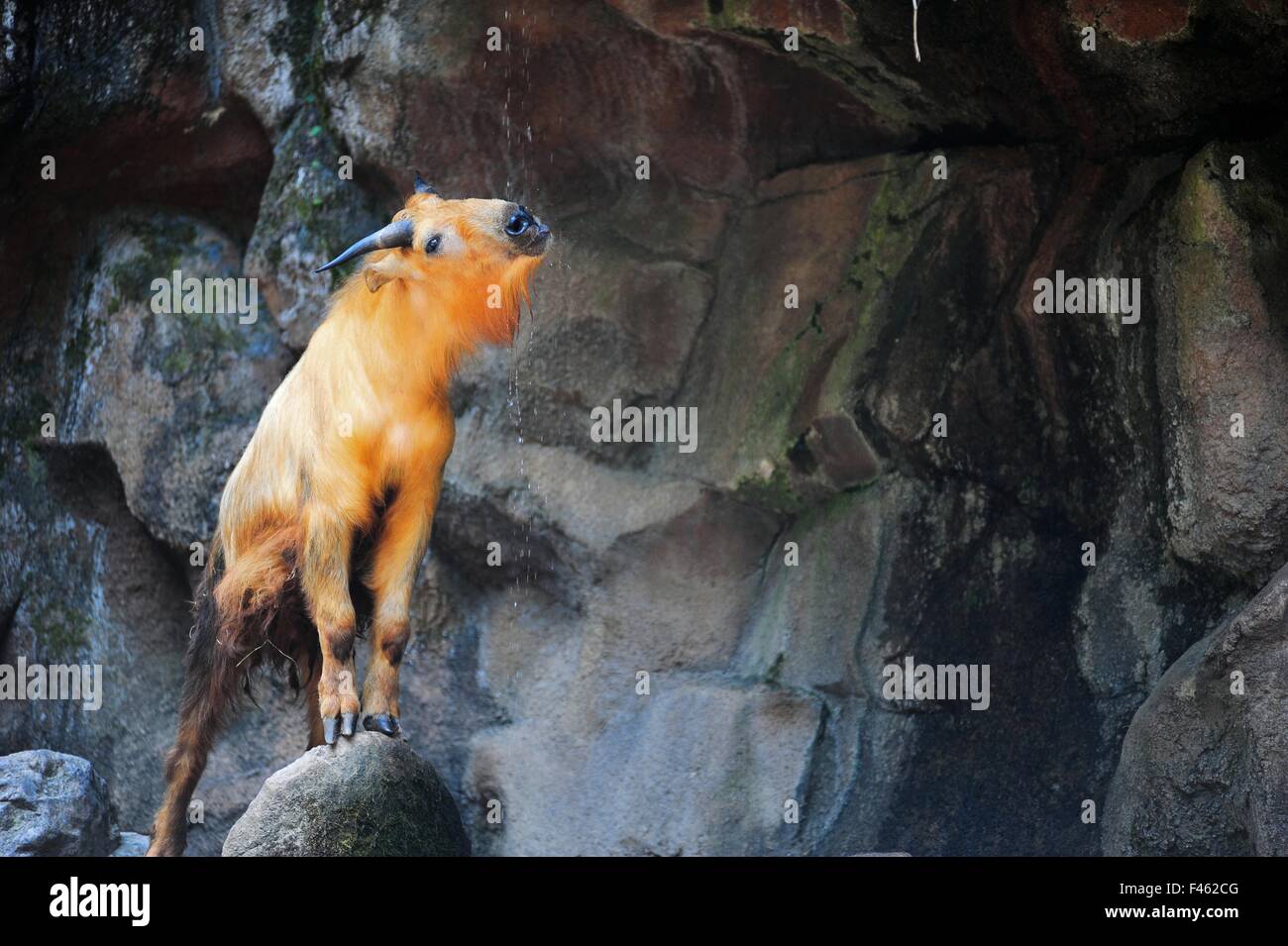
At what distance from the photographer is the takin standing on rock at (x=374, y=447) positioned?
19.3 feet

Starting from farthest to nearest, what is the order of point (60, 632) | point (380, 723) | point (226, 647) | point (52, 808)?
1. point (60, 632)
2. point (52, 808)
3. point (226, 647)
4. point (380, 723)

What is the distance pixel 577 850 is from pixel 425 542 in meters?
1.71

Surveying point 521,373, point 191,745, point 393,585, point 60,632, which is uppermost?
point 521,373

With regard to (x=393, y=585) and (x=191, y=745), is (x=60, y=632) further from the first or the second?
(x=393, y=585)

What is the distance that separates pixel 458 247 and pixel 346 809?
190 centimetres

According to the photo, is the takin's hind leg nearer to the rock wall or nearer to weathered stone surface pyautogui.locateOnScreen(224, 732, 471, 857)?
weathered stone surface pyautogui.locateOnScreen(224, 732, 471, 857)

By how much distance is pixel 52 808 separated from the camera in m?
6.62

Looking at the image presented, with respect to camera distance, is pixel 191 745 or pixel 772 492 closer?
pixel 191 745

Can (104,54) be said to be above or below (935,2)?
above

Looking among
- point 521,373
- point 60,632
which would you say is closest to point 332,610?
point 521,373

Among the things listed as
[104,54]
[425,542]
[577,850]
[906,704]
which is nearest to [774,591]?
[906,704]

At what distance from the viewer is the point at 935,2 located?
613 centimetres

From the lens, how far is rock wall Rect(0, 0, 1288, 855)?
6457 millimetres
